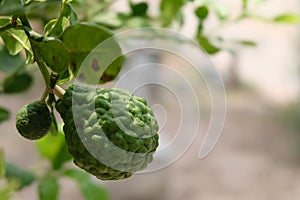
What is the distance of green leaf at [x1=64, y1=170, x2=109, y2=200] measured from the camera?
648mm

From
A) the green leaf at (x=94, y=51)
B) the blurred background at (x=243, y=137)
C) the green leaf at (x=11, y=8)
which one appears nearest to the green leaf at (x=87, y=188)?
the green leaf at (x=94, y=51)

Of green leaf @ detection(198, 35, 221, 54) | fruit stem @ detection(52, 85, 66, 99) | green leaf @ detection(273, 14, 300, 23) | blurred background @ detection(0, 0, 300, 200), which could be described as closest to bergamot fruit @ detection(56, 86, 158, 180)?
fruit stem @ detection(52, 85, 66, 99)

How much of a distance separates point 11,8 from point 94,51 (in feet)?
0.23

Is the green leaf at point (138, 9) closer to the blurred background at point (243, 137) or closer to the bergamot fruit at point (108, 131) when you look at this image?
the bergamot fruit at point (108, 131)

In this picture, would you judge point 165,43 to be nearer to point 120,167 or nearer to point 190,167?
point 120,167

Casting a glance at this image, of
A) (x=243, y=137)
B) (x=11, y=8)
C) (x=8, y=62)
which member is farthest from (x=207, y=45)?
(x=243, y=137)

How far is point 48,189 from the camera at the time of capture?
0.59m

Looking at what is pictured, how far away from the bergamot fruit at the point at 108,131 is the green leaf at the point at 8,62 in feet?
0.85

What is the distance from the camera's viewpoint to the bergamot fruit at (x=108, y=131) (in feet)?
1.14

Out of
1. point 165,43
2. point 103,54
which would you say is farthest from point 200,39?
point 103,54

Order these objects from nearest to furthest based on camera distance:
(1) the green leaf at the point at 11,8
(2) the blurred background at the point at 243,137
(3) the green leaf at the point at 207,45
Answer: (1) the green leaf at the point at 11,8 < (3) the green leaf at the point at 207,45 < (2) the blurred background at the point at 243,137

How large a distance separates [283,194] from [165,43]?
213 centimetres

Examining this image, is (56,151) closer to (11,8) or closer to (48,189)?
(48,189)

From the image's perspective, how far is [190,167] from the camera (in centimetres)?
291
